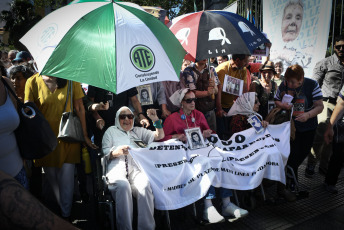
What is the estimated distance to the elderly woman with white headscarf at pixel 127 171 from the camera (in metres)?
2.94

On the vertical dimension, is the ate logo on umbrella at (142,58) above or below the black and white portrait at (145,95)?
above

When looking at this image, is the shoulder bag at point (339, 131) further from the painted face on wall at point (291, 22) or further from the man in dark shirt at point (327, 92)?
the painted face on wall at point (291, 22)

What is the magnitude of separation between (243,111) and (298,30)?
10.0ft

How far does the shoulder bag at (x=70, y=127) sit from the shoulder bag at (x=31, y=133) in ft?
3.48

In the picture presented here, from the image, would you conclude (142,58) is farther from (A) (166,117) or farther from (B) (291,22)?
(B) (291,22)

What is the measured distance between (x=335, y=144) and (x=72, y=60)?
3.81 metres

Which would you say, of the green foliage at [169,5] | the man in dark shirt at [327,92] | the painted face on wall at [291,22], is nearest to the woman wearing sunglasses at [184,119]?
the man in dark shirt at [327,92]

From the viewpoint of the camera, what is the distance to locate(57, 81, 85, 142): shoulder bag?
10.5 ft

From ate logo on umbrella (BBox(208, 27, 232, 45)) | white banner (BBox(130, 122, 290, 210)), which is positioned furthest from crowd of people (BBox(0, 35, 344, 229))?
ate logo on umbrella (BBox(208, 27, 232, 45))

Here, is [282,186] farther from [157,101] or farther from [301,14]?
[301,14]

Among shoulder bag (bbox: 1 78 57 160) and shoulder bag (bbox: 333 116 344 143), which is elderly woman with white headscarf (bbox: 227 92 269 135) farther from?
shoulder bag (bbox: 1 78 57 160)

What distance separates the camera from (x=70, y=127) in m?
3.24

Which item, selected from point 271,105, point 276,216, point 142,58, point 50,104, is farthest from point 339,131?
point 50,104

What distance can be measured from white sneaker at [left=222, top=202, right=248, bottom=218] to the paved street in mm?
151
